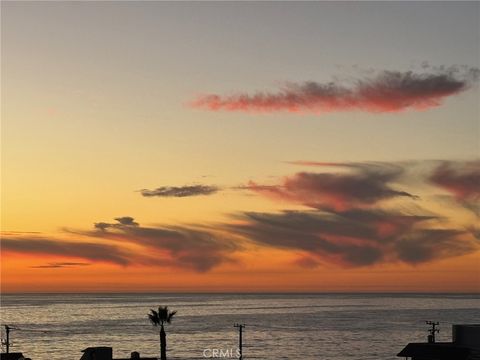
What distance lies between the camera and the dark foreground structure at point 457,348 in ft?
228

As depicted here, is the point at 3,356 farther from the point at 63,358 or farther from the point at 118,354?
the point at 118,354

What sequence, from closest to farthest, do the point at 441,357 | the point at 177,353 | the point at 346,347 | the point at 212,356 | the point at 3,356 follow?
1. the point at 441,357
2. the point at 3,356
3. the point at 212,356
4. the point at 177,353
5. the point at 346,347

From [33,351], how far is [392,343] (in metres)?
88.6

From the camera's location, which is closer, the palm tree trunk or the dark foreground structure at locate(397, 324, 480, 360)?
the dark foreground structure at locate(397, 324, 480, 360)

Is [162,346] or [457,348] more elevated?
[457,348]

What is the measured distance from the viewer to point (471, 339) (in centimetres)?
7300

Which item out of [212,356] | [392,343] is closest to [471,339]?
[212,356]

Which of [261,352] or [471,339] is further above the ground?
[471,339]

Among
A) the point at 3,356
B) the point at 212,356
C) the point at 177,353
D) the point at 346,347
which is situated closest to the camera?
the point at 3,356

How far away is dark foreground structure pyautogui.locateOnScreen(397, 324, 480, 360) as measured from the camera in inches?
2737

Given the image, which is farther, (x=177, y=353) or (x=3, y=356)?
(x=177, y=353)

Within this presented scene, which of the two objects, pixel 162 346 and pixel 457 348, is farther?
pixel 162 346

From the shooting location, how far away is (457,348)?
70.2 m

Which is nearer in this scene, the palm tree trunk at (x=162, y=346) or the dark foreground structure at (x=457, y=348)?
the dark foreground structure at (x=457, y=348)
